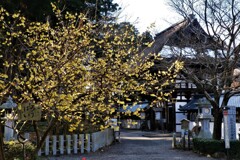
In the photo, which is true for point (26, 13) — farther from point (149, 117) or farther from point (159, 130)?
point (149, 117)

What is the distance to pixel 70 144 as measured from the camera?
1208cm

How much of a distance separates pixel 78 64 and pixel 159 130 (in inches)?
956

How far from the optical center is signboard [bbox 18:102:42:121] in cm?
492

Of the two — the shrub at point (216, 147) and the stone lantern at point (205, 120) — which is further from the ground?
the stone lantern at point (205, 120)

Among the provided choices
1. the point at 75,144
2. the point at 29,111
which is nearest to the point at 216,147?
the point at 75,144

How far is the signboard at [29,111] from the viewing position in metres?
4.92

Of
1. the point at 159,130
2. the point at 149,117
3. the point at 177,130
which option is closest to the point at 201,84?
the point at 177,130

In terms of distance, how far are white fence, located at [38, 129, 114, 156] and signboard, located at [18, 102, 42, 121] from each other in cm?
659

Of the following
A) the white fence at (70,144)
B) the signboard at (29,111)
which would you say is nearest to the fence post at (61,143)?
the white fence at (70,144)

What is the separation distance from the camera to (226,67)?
12.2m

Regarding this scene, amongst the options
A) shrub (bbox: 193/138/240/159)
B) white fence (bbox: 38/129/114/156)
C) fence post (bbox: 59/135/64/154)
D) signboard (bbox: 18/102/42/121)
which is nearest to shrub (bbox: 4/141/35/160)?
white fence (bbox: 38/129/114/156)

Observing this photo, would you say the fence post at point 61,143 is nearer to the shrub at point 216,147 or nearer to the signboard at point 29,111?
the shrub at point 216,147

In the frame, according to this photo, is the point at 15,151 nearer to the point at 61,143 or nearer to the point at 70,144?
the point at 61,143

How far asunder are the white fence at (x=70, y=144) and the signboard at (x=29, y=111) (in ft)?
21.6
